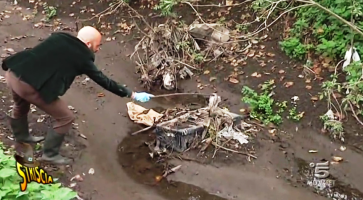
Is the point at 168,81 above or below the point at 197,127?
below

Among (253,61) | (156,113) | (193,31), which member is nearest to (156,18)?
(193,31)

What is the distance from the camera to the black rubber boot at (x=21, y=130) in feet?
16.4

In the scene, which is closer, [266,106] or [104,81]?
[104,81]

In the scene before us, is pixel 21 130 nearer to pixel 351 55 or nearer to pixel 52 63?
pixel 52 63

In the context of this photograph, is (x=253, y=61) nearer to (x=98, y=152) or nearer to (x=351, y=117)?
(x=351, y=117)

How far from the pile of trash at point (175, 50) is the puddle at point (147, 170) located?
4.17 feet

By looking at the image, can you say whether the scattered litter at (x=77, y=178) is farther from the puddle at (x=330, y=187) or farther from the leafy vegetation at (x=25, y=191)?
the puddle at (x=330, y=187)

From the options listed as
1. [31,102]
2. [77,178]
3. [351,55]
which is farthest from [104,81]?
[351,55]

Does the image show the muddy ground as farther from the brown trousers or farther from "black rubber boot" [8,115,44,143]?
the brown trousers

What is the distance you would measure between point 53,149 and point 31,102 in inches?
24.7

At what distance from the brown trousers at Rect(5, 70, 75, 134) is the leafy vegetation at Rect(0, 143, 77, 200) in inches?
45.1

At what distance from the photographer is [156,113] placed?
19.3 ft

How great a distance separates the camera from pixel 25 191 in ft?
10.1

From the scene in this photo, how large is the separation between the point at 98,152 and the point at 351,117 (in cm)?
288
